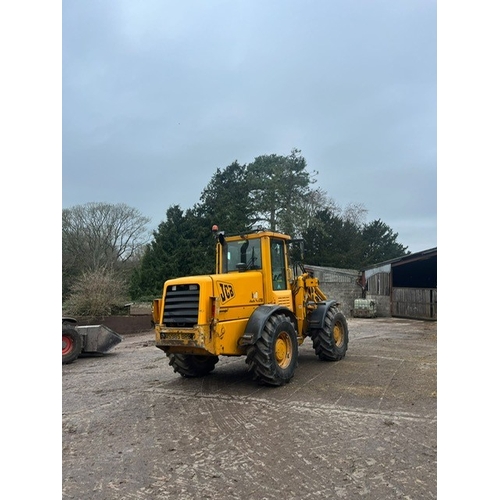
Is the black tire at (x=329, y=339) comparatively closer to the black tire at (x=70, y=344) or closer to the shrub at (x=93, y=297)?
the black tire at (x=70, y=344)

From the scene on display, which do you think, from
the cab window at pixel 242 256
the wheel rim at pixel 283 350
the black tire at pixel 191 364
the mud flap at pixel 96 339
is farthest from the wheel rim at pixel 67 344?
the wheel rim at pixel 283 350

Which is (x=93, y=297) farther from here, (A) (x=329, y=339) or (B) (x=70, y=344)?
(A) (x=329, y=339)

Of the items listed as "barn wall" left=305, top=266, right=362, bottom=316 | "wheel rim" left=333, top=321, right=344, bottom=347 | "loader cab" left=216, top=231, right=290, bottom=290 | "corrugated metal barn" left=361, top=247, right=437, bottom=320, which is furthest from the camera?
"barn wall" left=305, top=266, right=362, bottom=316

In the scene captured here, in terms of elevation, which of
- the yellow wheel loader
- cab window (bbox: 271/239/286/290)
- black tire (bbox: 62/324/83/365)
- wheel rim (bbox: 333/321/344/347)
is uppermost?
cab window (bbox: 271/239/286/290)

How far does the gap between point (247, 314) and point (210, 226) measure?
883 inches

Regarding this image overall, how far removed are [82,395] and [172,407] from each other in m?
1.73

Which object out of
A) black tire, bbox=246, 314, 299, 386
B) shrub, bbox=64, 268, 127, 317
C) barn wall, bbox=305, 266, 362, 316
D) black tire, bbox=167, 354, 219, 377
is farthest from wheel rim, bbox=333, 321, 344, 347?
barn wall, bbox=305, 266, 362, 316

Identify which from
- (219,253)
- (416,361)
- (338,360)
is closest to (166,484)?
(219,253)

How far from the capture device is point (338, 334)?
28.0 feet

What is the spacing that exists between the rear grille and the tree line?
18.6m

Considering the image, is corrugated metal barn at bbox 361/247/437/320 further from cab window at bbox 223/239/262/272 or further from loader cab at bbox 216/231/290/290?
cab window at bbox 223/239/262/272

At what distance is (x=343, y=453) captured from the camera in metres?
3.86

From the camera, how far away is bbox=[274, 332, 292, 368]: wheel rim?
256 inches

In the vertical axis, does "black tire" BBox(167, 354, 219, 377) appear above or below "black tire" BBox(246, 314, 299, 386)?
below
